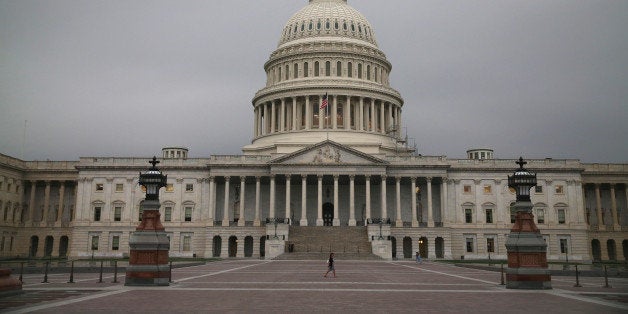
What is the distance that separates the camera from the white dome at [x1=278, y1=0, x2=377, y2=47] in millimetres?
112000

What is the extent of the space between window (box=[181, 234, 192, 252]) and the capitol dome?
20449 millimetres

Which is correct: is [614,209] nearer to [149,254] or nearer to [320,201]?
[320,201]

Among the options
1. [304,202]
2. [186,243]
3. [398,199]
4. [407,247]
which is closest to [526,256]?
[304,202]

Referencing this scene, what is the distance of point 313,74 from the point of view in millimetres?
108312

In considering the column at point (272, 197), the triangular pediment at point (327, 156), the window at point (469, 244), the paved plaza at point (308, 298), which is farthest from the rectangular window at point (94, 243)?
→ the paved plaza at point (308, 298)

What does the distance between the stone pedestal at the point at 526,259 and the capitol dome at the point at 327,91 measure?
67.8m

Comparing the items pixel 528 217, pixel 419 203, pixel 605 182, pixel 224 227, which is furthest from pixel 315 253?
pixel 605 182

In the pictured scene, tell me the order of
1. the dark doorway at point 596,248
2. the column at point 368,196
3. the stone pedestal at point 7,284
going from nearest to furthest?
the stone pedestal at point 7,284 < the column at point 368,196 < the dark doorway at point 596,248

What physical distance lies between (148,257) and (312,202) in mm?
64751

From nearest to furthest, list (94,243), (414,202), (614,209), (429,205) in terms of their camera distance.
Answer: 1. (429,205)
2. (414,202)
3. (94,243)
4. (614,209)

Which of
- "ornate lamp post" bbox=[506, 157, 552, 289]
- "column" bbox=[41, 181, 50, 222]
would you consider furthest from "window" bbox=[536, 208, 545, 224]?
"column" bbox=[41, 181, 50, 222]

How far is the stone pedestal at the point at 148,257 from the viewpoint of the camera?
1152 inches

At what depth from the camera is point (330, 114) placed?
105m

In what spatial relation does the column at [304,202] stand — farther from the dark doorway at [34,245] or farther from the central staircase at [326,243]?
the dark doorway at [34,245]
